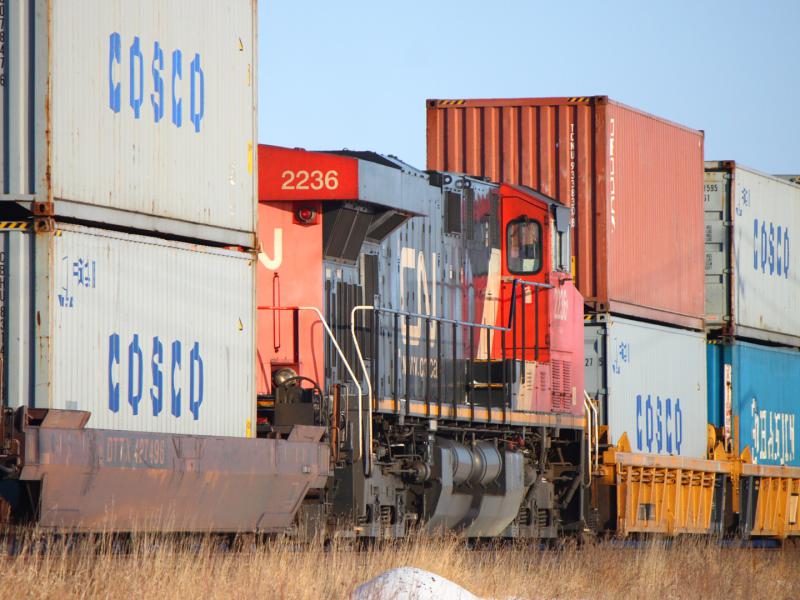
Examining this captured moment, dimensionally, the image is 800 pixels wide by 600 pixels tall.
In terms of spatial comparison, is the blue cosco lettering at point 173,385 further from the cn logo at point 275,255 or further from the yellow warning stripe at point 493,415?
the yellow warning stripe at point 493,415

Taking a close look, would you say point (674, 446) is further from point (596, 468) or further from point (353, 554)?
point (353, 554)

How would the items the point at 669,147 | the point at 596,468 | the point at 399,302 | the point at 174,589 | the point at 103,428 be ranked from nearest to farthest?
the point at 174,589 → the point at 103,428 → the point at 399,302 → the point at 596,468 → the point at 669,147

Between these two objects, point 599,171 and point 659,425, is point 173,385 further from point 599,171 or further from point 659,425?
point 659,425

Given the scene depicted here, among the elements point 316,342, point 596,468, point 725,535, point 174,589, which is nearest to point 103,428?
point 174,589

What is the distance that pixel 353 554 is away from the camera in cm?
1195

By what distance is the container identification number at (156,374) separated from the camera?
11.3 m

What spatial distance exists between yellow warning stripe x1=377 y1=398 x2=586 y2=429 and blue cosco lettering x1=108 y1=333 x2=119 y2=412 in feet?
11.5

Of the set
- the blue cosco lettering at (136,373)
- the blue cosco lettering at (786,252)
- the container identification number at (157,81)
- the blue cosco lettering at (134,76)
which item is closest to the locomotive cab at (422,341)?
the blue cosco lettering at (136,373)

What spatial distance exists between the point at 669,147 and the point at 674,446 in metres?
4.30

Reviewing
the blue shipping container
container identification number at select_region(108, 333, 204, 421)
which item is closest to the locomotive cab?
container identification number at select_region(108, 333, 204, 421)

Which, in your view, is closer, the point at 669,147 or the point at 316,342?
the point at 316,342

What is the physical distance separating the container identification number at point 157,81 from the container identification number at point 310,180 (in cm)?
191

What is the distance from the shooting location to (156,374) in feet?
38.4

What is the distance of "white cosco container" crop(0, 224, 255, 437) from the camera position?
35.3ft
